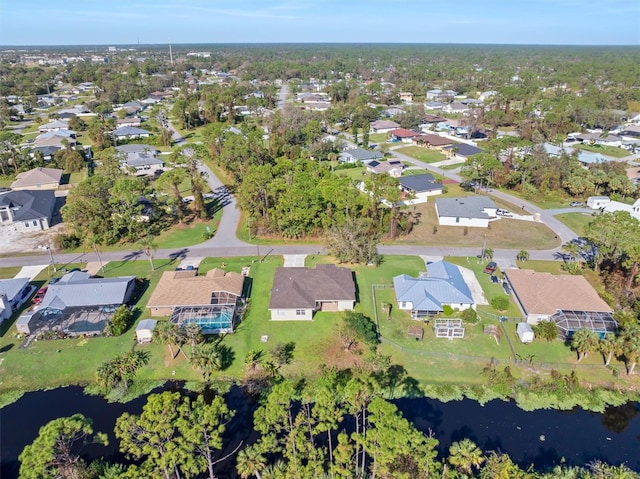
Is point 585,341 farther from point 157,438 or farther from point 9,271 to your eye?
point 9,271

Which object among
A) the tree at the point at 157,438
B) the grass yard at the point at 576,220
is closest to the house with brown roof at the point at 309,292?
the tree at the point at 157,438

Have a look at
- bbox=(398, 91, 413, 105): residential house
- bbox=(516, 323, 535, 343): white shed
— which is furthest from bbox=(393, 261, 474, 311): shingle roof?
bbox=(398, 91, 413, 105): residential house

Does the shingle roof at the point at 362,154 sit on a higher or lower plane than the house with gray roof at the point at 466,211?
higher

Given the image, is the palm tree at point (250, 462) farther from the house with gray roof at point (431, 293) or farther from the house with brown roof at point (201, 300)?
the house with gray roof at point (431, 293)

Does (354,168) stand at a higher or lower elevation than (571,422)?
higher

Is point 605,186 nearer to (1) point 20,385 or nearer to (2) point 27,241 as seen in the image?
(1) point 20,385

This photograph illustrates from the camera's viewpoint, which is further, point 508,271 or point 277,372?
point 508,271

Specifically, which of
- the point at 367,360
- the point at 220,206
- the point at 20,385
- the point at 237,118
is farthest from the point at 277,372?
the point at 237,118

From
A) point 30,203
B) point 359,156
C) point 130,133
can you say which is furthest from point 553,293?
point 130,133
